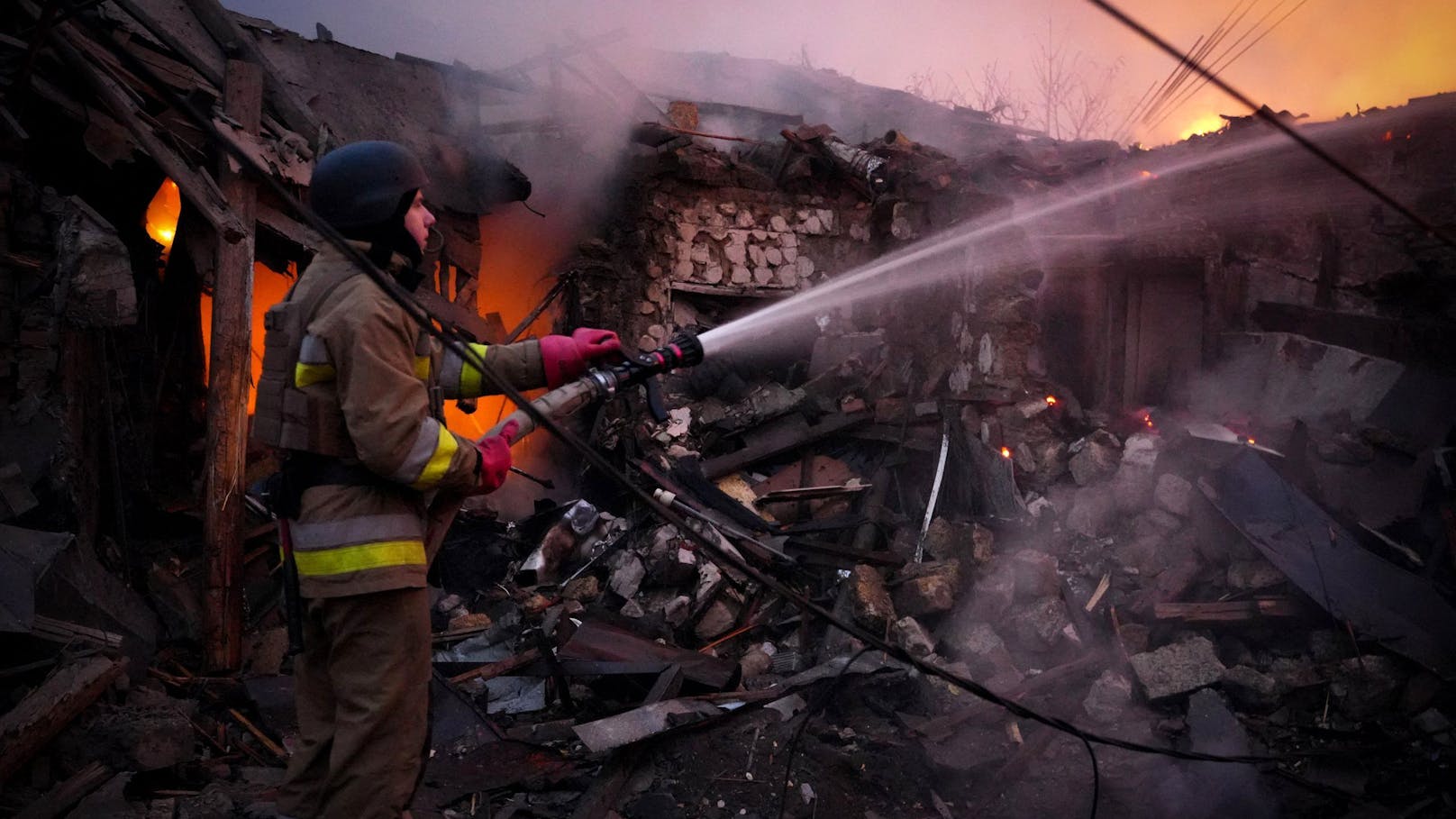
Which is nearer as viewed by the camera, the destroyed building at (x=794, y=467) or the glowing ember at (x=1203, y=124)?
the destroyed building at (x=794, y=467)

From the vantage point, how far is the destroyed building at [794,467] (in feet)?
13.6

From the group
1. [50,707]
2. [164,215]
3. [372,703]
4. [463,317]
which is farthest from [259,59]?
[372,703]

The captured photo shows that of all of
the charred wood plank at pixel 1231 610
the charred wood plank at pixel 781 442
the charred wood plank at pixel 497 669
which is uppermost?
the charred wood plank at pixel 781 442

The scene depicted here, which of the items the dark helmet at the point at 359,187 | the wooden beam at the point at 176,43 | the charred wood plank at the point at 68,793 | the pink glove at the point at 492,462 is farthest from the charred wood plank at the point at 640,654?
the wooden beam at the point at 176,43

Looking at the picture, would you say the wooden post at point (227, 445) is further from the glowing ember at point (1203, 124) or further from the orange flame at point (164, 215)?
the glowing ember at point (1203, 124)

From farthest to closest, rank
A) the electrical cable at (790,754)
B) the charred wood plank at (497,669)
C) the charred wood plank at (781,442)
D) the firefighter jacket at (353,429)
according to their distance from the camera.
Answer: the charred wood plank at (781,442)
the charred wood plank at (497,669)
the electrical cable at (790,754)
the firefighter jacket at (353,429)

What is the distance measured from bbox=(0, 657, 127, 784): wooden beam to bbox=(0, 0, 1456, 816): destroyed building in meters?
0.02

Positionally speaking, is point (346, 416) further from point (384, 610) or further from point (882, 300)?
point (882, 300)

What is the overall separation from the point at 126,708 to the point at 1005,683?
4.71 metres

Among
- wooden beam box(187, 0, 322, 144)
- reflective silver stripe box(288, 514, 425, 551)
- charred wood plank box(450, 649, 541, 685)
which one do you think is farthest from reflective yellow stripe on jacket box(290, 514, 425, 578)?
wooden beam box(187, 0, 322, 144)

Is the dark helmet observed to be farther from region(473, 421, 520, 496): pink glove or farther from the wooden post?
the wooden post

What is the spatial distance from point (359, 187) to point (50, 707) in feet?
9.34

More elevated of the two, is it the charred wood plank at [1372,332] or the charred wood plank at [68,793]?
the charred wood plank at [1372,332]

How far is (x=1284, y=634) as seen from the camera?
16.4 feet
